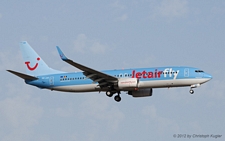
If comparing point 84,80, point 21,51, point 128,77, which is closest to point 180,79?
point 128,77

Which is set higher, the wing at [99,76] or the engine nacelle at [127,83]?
the wing at [99,76]

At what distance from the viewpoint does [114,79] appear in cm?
6438

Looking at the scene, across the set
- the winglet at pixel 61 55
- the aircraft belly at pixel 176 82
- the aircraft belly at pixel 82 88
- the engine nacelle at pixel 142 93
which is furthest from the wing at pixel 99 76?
the aircraft belly at pixel 176 82

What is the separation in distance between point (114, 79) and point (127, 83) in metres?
1.93

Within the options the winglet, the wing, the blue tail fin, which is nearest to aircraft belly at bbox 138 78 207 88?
the wing

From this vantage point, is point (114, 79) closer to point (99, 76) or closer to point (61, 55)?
point (99, 76)

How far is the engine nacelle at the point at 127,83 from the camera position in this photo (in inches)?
2472

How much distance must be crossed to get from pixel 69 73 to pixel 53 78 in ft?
7.03

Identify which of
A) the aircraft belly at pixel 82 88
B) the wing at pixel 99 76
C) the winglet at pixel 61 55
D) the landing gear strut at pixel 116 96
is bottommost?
the landing gear strut at pixel 116 96

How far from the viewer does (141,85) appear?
63094 millimetres

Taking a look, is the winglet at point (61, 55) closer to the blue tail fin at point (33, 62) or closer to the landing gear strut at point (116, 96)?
the landing gear strut at point (116, 96)

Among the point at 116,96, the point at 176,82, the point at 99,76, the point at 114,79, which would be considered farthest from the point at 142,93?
the point at 99,76

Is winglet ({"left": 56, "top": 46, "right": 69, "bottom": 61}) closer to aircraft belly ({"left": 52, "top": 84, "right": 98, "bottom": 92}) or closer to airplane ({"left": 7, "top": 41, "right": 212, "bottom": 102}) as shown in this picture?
airplane ({"left": 7, "top": 41, "right": 212, "bottom": 102})

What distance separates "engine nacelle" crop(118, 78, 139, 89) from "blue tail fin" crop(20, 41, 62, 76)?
10.2 m
